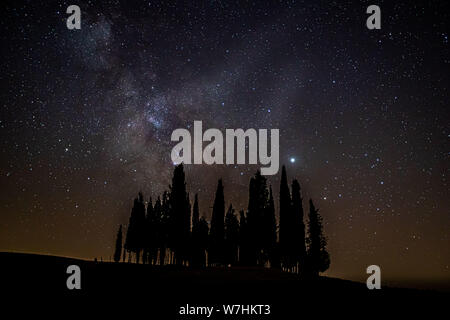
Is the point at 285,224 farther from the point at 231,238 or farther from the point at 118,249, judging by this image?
the point at 118,249

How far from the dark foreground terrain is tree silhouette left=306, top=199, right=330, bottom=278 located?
25.9m

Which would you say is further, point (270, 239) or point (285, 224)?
point (270, 239)

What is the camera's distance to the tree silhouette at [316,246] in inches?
1511

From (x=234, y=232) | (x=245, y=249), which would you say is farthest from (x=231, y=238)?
(x=245, y=249)

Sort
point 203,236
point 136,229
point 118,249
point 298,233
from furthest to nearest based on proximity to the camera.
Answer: point 118,249
point 203,236
point 136,229
point 298,233

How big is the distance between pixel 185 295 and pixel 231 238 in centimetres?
3510

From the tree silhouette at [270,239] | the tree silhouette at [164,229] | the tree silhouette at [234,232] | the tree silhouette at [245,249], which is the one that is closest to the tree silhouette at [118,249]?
the tree silhouette at [234,232]

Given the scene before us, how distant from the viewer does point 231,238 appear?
4497cm

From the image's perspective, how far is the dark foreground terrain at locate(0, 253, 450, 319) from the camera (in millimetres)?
9664

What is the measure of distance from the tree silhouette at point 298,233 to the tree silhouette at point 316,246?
399cm
